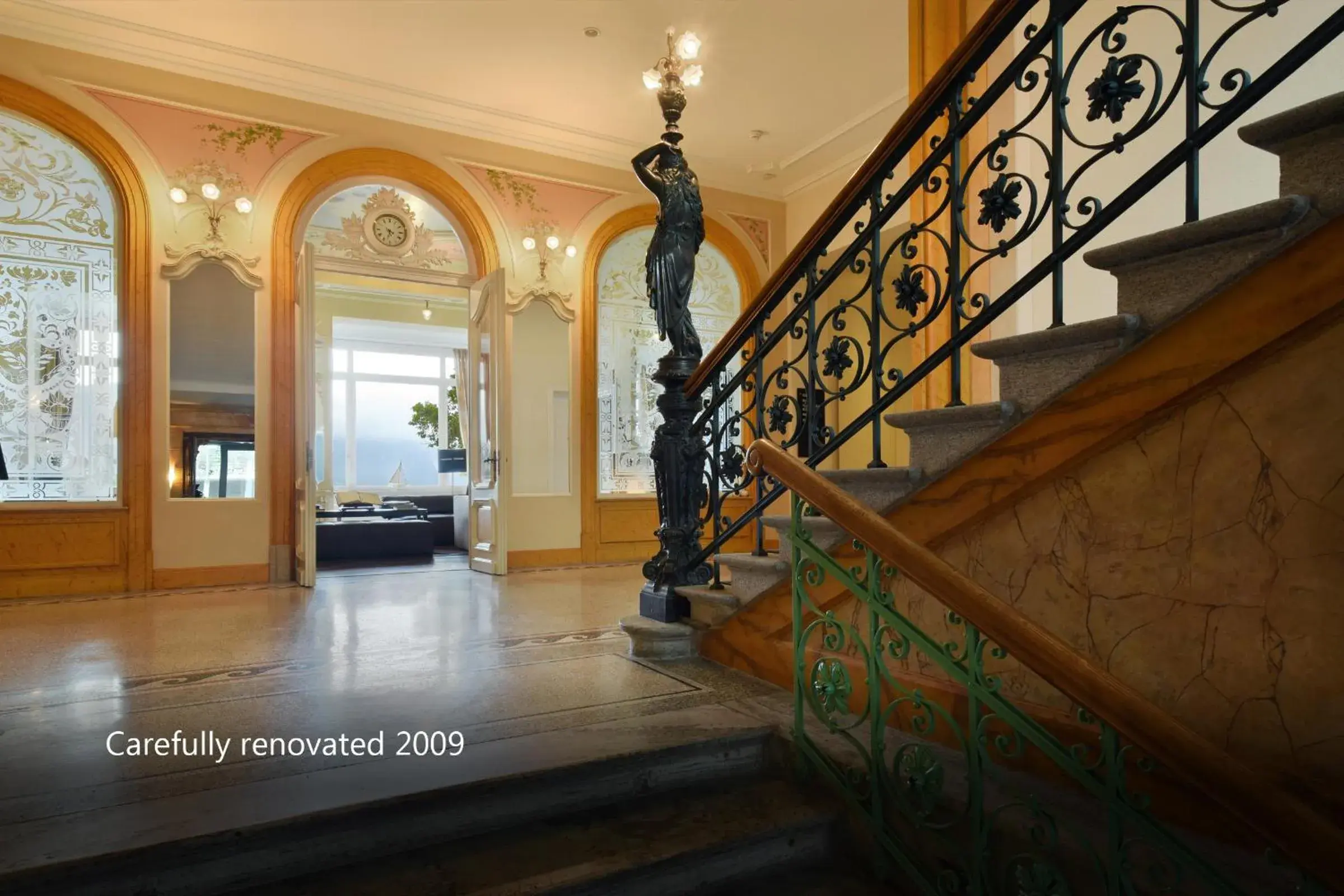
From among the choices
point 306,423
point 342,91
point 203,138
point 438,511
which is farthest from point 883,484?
point 438,511

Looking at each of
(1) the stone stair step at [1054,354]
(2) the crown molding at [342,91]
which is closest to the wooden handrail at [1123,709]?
(1) the stone stair step at [1054,354]

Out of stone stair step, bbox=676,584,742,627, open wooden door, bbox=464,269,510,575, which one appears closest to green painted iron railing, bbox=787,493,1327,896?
stone stair step, bbox=676,584,742,627

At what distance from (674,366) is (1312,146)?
2.31m

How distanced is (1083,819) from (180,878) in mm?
1921

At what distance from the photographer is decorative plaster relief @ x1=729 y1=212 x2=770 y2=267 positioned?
8.38 meters

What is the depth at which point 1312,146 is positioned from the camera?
1614 millimetres

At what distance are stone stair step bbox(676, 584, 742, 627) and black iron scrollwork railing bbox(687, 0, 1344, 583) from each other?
0.63 ft

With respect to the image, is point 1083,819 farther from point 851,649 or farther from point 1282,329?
point 1282,329

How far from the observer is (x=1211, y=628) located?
1.71m

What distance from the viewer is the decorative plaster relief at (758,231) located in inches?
330

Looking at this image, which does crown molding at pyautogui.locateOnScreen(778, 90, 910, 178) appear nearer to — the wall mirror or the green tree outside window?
the wall mirror

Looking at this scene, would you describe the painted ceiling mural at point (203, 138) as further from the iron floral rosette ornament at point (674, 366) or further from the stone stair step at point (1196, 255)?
the stone stair step at point (1196, 255)

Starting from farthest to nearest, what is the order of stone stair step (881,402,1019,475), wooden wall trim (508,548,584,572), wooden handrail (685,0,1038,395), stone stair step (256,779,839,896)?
wooden wall trim (508,548,584,572) < wooden handrail (685,0,1038,395) < stone stair step (881,402,1019,475) < stone stair step (256,779,839,896)

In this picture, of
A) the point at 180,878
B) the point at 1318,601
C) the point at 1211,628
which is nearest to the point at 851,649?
the point at 1211,628
